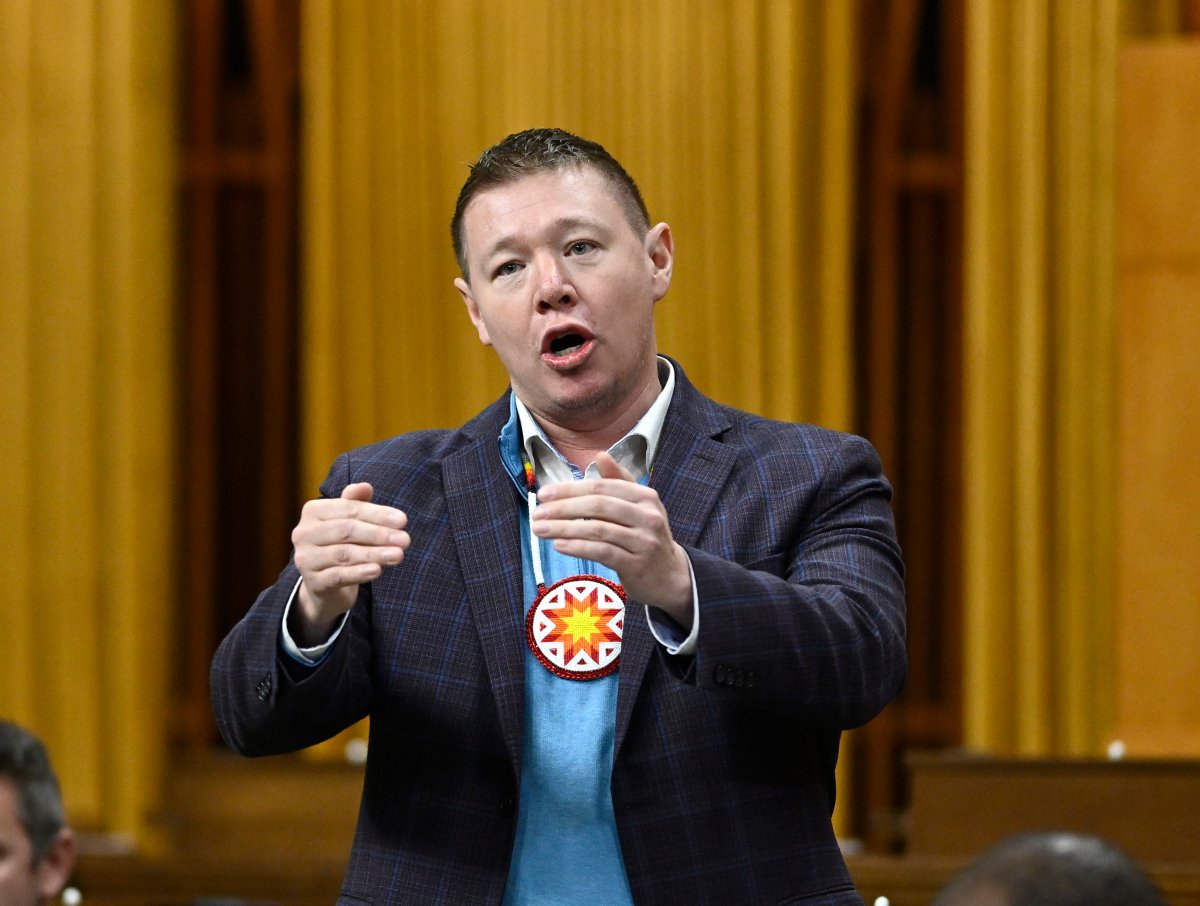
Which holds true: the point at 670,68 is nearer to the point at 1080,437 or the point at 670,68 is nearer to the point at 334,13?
the point at 334,13

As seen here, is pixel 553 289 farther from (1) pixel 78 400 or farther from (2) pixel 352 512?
(1) pixel 78 400

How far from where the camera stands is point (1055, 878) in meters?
1.01

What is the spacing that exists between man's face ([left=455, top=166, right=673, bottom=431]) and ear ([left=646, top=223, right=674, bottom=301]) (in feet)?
0.23

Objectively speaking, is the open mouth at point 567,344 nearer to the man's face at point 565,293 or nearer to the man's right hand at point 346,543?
the man's face at point 565,293

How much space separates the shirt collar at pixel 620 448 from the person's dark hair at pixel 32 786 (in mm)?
749

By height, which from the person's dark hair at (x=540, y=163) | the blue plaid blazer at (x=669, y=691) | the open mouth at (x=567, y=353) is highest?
the person's dark hair at (x=540, y=163)

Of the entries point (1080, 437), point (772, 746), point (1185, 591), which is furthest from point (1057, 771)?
point (772, 746)

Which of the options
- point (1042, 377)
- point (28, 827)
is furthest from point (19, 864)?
point (1042, 377)

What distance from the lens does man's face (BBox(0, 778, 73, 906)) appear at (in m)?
Result: 1.98

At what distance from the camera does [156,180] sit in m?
4.96

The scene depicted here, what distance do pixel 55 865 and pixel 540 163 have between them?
1050 millimetres

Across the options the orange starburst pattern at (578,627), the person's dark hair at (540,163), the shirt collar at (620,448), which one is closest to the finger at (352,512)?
the orange starburst pattern at (578,627)

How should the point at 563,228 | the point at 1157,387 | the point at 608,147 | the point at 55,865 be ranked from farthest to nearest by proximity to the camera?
the point at 608,147 < the point at 1157,387 < the point at 55,865 < the point at 563,228

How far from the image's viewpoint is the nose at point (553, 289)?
179 cm
